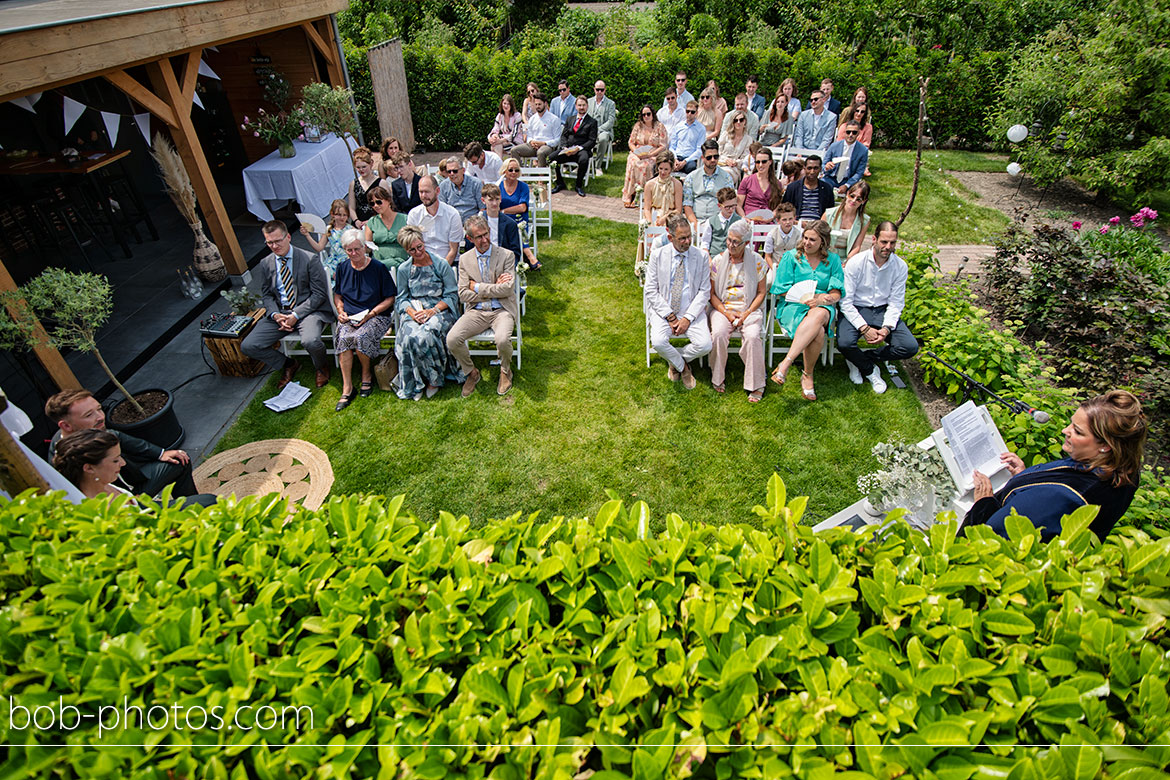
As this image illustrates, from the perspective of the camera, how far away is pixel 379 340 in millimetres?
6176

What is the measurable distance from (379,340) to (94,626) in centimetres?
443

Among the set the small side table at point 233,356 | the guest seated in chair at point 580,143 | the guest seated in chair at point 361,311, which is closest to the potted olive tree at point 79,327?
the small side table at point 233,356

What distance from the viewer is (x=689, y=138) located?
10.4 m

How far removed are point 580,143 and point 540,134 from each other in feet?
2.52

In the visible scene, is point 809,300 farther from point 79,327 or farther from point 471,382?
point 79,327

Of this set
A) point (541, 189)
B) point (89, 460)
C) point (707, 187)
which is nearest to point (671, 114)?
point (541, 189)

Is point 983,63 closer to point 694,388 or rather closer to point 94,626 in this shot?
point 694,388

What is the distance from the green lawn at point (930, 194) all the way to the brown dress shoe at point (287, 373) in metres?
6.70

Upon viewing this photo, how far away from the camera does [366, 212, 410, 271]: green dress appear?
6.99 meters

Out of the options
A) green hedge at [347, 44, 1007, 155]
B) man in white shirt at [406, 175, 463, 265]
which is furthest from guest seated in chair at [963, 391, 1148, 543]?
green hedge at [347, 44, 1007, 155]

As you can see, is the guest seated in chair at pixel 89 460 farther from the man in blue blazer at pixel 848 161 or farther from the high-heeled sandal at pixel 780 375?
the man in blue blazer at pixel 848 161

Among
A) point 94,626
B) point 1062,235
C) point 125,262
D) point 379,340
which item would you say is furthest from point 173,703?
point 125,262

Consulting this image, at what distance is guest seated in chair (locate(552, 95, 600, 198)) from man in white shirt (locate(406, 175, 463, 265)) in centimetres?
454

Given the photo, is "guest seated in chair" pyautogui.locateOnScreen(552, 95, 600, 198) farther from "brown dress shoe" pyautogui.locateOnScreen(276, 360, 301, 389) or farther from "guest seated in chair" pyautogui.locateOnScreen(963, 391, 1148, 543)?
"guest seated in chair" pyautogui.locateOnScreen(963, 391, 1148, 543)
